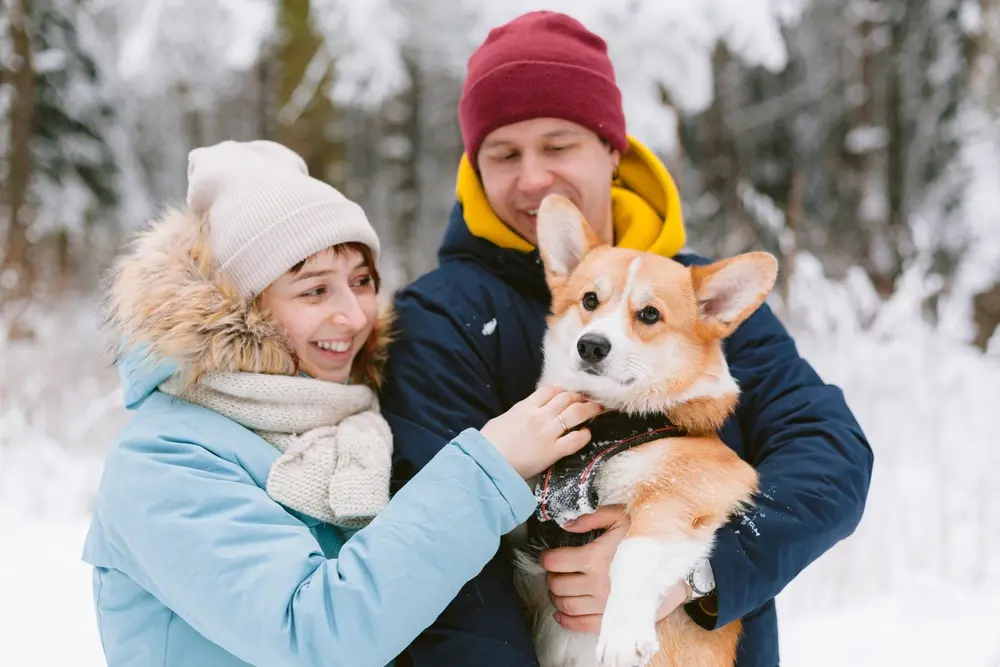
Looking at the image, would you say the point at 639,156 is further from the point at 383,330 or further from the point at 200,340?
the point at 200,340

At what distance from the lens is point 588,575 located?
1.77 meters

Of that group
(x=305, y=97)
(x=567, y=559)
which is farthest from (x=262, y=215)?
(x=305, y=97)

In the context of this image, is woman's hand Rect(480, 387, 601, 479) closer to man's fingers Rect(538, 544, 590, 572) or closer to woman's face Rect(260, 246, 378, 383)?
man's fingers Rect(538, 544, 590, 572)

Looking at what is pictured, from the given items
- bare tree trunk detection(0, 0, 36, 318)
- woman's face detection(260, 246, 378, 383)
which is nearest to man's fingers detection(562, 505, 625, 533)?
woman's face detection(260, 246, 378, 383)

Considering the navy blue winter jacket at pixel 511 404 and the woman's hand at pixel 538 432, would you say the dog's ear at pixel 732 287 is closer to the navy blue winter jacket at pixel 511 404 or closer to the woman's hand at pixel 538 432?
the navy blue winter jacket at pixel 511 404

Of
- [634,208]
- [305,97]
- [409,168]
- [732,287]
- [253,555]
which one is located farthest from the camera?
[409,168]

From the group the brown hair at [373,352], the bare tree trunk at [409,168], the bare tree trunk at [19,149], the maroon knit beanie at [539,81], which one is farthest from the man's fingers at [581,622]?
the bare tree trunk at [409,168]

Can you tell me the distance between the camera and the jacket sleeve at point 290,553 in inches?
55.1

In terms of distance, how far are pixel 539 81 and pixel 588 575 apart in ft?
4.25

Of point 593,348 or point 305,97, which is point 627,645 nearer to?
point 593,348

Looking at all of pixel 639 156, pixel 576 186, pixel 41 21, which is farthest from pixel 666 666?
pixel 41 21

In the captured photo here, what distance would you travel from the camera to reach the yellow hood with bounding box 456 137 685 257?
2.22 m

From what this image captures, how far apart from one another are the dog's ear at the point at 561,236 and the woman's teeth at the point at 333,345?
0.62 metres

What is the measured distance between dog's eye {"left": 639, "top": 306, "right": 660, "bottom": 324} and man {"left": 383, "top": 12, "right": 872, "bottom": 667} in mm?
308
